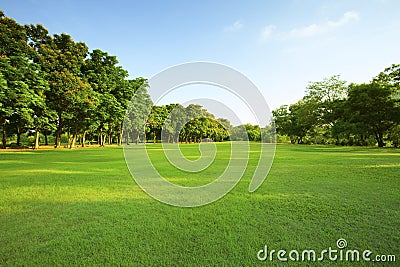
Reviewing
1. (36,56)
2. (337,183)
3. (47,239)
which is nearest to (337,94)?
(337,183)

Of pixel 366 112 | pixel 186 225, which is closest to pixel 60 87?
pixel 186 225

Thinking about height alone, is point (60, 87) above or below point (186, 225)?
above

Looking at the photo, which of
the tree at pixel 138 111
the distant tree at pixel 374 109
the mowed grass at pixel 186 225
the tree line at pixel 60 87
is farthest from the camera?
the tree at pixel 138 111

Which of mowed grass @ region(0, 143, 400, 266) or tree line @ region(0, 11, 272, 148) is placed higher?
tree line @ region(0, 11, 272, 148)

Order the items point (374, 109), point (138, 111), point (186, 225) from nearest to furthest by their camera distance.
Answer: point (186, 225) < point (374, 109) < point (138, 111)

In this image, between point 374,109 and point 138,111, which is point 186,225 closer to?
point 374,109

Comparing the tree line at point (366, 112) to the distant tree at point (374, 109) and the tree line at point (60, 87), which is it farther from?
the tree line at point (60, 87)

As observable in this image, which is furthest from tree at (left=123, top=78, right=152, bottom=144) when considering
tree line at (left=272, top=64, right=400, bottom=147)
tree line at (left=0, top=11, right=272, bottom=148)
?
tree line at (left=272, top=64, right=400, bottom=147)

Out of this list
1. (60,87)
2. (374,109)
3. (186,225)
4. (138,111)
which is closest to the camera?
(186,225)

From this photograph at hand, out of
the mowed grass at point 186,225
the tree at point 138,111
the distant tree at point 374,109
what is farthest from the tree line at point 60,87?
the distant tree at point 374,109

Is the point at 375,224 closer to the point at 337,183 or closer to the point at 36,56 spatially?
the point at 337,183

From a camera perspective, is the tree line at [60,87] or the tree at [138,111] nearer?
the tree line at [60,87]

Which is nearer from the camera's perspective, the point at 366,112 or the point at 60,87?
the point at 60,87

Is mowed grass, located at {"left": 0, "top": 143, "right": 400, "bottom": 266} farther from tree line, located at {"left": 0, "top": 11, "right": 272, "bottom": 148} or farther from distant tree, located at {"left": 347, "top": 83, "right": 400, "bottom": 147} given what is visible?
distant tree, located at {"left": 347, "top": 83, "right": 400, "bottom": 147}
